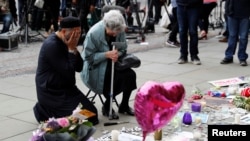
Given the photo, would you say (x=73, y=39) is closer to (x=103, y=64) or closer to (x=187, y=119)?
(x=103, y=64)

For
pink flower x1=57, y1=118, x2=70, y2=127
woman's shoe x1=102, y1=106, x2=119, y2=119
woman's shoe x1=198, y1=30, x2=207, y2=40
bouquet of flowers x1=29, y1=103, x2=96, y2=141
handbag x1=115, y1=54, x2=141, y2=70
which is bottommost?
woman's shoe x1=102, y1=106, x2=119, y2=119

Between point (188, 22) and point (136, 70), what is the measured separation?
4.13 feet

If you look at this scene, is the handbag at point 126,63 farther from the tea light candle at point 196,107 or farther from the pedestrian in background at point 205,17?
the pedestrian in background at point 205,17

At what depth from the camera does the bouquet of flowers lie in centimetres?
331

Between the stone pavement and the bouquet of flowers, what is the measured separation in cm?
159

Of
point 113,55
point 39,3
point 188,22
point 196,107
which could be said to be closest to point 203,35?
point 188,22

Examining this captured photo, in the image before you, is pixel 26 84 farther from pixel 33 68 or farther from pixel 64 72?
pixel 64 72

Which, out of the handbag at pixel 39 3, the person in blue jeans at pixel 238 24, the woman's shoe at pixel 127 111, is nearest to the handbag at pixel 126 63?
the woman's shoe at pixel 127 111

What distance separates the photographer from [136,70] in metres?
8.45

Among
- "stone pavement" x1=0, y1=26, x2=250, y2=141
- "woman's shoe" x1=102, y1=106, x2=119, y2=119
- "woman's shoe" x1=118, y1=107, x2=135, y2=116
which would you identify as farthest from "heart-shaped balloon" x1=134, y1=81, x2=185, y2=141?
"woman's shoe" x1=118, y1=107, x2=135, y2=116

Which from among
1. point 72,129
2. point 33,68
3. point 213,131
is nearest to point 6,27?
point 33,68

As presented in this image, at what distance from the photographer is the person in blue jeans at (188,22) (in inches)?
330

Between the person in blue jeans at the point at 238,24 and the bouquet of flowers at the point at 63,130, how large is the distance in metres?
5.60

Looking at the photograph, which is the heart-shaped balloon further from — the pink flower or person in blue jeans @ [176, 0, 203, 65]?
person in blue jeans @ [176, 0, 203, 65]
